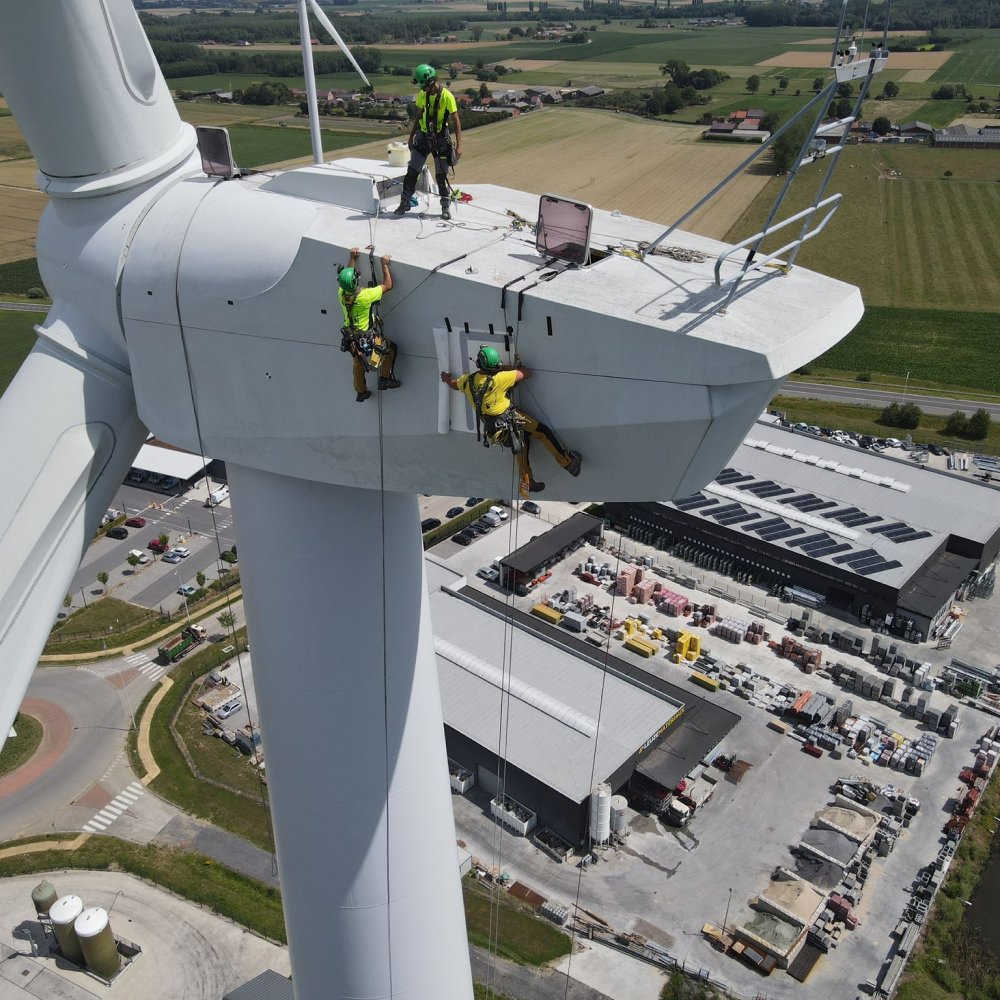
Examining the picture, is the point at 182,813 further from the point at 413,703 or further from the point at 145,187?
the point at 145,187

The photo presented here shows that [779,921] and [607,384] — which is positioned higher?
[607,384]

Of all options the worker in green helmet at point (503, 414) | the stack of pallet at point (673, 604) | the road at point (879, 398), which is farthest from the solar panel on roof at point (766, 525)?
the worker in green helmet at point (503, 414)


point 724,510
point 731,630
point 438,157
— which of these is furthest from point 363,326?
point 724,510

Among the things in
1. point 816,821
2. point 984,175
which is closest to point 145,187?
point 816,821

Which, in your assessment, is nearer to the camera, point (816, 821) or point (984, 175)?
point (816, 821)

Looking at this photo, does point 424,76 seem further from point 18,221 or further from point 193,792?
point 18,221

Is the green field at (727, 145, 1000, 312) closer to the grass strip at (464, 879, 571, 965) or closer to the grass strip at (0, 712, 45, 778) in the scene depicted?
the grass strip at (464, 879, 571, 965)

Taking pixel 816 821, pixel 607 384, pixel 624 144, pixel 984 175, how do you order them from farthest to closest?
pixel 984 175 < pixel 624 144 < pixel 816 821 < pixel 607 384

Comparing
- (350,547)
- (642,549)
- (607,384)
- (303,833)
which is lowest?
(642,549)
